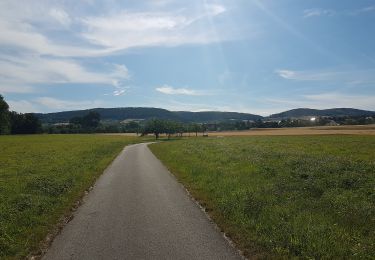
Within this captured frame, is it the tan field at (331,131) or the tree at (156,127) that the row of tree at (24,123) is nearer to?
the tree at (156,127)

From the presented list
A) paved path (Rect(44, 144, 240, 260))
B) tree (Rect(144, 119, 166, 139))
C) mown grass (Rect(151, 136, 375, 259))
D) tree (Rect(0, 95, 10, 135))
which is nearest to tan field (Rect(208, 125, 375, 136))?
tree (Rect(144, 119, 166, 139))

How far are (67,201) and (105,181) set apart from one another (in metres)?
6.65

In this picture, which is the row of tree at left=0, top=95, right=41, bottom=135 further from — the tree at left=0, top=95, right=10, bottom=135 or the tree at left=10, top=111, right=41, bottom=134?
the tree at left=0, top=95, right=10, bottom=135

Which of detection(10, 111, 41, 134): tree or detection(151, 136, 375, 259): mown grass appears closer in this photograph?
detection(151, 136, 375, 259): mown grass

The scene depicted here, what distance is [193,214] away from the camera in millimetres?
13297

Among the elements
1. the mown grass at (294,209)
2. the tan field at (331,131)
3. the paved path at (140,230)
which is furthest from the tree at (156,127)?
the paved path at (140,230)

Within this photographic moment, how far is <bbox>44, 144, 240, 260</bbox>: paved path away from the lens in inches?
362

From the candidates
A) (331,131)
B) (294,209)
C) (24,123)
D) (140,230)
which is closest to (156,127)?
(24,123)

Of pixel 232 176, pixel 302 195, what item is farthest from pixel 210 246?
pixel 232 176

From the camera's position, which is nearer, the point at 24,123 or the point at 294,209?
the point at 294,209

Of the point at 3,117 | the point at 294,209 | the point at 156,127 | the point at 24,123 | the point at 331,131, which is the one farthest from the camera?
the point at 24,123

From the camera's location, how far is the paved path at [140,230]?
362 inches

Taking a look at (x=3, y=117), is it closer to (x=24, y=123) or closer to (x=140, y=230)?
(x=24, y=123)

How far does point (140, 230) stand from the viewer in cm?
1116
